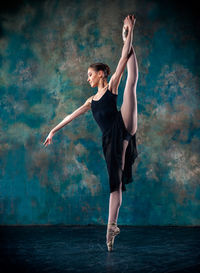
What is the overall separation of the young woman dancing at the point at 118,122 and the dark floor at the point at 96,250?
27 centimetres

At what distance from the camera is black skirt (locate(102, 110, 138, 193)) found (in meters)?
2.44

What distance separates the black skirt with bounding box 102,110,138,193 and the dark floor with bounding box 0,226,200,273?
0.54 meters

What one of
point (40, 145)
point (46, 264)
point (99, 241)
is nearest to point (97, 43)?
point (40, 145)

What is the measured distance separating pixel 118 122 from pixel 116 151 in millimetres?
238

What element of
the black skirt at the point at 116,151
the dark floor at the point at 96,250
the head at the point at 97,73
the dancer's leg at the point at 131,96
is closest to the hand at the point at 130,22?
the dancer's leg at the point at 131,96

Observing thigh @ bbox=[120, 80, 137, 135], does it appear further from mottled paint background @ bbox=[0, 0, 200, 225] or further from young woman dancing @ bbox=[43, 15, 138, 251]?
mottled paint background @ bbox=[0, 0, 200, 225]

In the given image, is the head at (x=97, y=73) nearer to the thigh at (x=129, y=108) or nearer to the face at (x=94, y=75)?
the face at (x=94, y=75)

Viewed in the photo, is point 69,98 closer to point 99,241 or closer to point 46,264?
point 99,241

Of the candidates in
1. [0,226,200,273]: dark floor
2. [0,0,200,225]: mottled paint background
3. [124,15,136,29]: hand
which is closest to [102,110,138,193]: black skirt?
[0,226,200,273]: dark floor

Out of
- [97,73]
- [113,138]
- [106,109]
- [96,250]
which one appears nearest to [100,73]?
[97,73]

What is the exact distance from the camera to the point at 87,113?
13.6 feet

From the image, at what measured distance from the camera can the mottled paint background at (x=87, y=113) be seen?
3961mm

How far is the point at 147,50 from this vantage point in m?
4.14

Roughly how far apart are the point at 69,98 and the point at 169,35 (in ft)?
5.22
